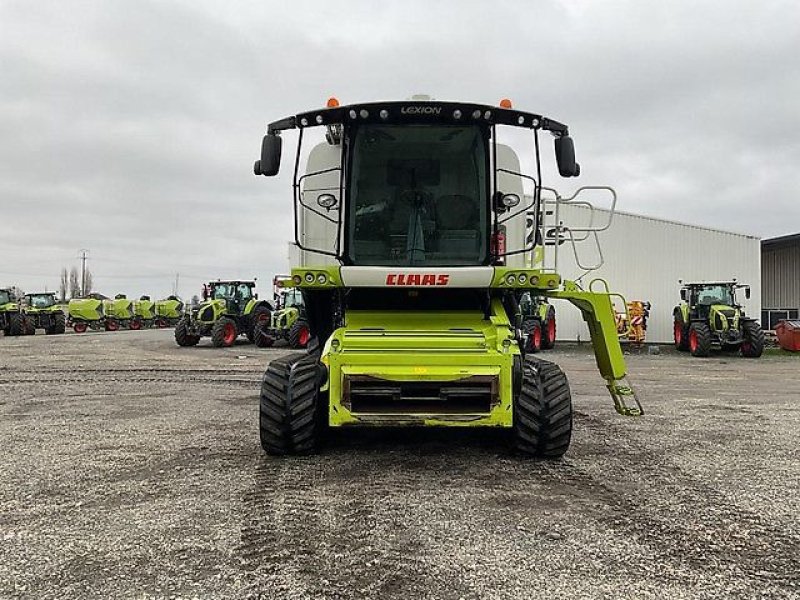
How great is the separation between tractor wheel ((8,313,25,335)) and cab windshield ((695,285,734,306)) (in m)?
28.7

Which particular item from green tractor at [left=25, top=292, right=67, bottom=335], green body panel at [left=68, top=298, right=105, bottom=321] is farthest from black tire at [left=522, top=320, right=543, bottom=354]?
green body panel at [left=68, top=298, right=105, bottom=321]

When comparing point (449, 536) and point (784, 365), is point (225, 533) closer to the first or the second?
point (449, 536)

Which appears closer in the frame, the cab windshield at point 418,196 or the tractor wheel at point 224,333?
the cab windshield at point 418,196

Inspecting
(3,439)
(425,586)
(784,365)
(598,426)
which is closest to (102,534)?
(425,586)

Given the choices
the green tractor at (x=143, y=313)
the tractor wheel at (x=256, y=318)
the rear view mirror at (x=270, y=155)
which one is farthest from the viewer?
the green tractor at (x=143, y=313)

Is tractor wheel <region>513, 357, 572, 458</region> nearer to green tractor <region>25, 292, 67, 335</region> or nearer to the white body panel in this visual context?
the white body panel

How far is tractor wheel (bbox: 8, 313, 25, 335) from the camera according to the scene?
32.9 m

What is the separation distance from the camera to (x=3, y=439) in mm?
7156

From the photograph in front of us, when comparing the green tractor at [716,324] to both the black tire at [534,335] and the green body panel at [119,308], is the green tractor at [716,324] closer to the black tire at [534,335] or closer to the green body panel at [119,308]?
the black tire at [534,335]

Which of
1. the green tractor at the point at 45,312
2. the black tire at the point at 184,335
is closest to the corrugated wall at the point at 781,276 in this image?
the black tire at the point at 184,335

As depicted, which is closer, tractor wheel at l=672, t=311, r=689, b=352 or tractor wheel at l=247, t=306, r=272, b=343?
tractor wheel at l=672, t=311, r=689, b=352

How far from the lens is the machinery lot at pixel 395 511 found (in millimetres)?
3488

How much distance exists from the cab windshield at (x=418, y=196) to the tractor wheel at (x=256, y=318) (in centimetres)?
1889

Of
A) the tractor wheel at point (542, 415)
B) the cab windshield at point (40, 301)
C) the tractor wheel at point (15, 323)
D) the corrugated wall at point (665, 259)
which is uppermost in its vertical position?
the corrugated wall at point (665, 259)
